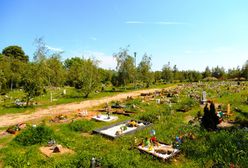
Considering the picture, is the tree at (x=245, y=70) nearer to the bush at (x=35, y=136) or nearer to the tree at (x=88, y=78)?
the tree at (x=88, y=78)

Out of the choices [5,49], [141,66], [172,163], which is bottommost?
[172,163]

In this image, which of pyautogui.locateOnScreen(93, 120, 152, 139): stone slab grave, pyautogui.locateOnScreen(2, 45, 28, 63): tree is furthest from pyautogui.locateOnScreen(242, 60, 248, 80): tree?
pyautogui.locateOnScreen(2, 45, 28, 63): tree

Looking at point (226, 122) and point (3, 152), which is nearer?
point (3, 152)

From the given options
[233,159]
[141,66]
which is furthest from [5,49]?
[233,159]

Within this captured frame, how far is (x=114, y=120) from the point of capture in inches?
584

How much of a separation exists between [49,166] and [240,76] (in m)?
67.9

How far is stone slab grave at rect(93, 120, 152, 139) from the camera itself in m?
11.1

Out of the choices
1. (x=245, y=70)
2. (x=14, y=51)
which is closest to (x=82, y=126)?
(x=245, y=70)

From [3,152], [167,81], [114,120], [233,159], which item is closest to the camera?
[233,159]

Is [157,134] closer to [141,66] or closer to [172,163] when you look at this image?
[172,163]

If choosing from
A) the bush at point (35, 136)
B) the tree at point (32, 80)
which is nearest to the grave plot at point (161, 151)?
the bush at point (35, 136)

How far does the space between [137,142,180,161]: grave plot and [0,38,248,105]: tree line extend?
50.8 ft

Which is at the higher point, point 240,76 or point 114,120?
point 240,76

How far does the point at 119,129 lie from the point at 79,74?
20531 millimetres
